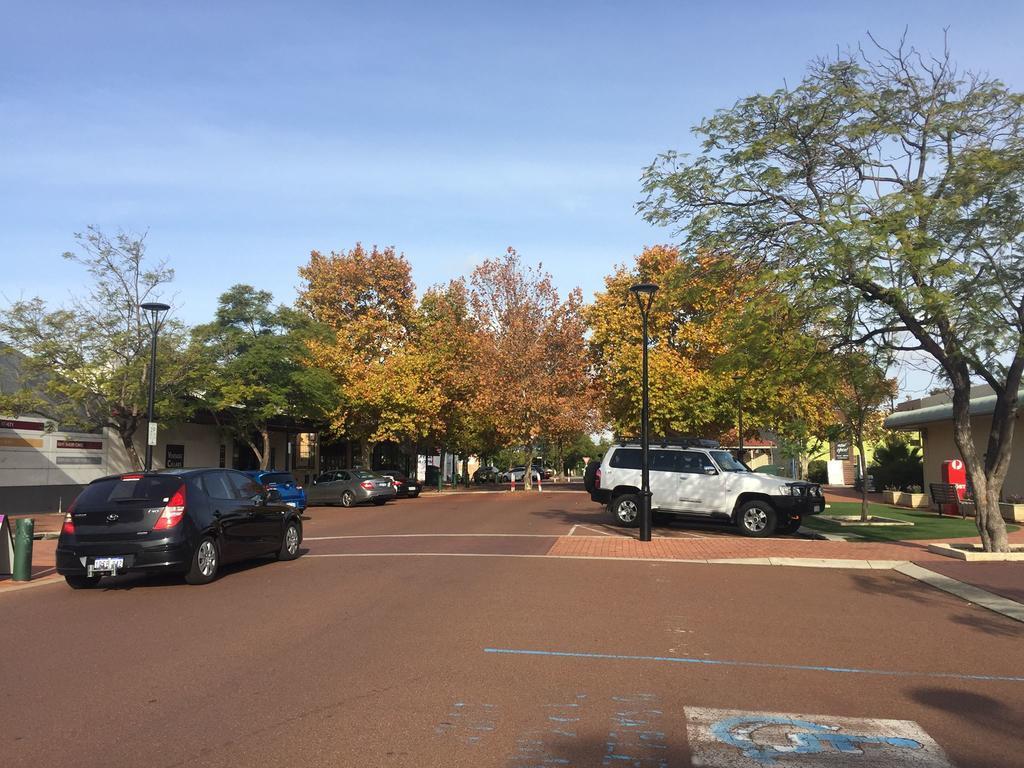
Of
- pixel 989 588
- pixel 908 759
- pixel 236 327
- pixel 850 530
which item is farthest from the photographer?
pixel 236 327

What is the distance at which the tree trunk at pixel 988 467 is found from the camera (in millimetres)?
13609

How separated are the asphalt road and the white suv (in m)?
5.46

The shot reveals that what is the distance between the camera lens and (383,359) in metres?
38.6

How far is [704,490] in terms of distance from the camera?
17953 millimetres

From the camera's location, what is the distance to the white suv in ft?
56.8

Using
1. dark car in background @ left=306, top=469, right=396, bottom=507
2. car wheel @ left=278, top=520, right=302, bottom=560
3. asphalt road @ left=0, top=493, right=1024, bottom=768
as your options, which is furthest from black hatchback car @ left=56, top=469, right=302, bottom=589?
dark car in background @ left=306, top=469, right=396, bottom=507

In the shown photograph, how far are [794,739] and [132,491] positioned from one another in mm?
8718

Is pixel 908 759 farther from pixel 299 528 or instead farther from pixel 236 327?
pixel 236 327

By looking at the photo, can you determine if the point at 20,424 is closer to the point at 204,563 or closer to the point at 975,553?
the point at 204,563

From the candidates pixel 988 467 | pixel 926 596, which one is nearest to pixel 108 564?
pixel 926 596

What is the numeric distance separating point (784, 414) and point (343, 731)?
31046 mm

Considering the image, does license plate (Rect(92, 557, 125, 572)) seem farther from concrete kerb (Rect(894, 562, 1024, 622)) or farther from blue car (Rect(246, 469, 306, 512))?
blue car (Rect(246, 469, 306, 512))

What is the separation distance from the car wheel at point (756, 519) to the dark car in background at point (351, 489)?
52.6ft

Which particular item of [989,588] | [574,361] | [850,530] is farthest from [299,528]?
[574,361]
